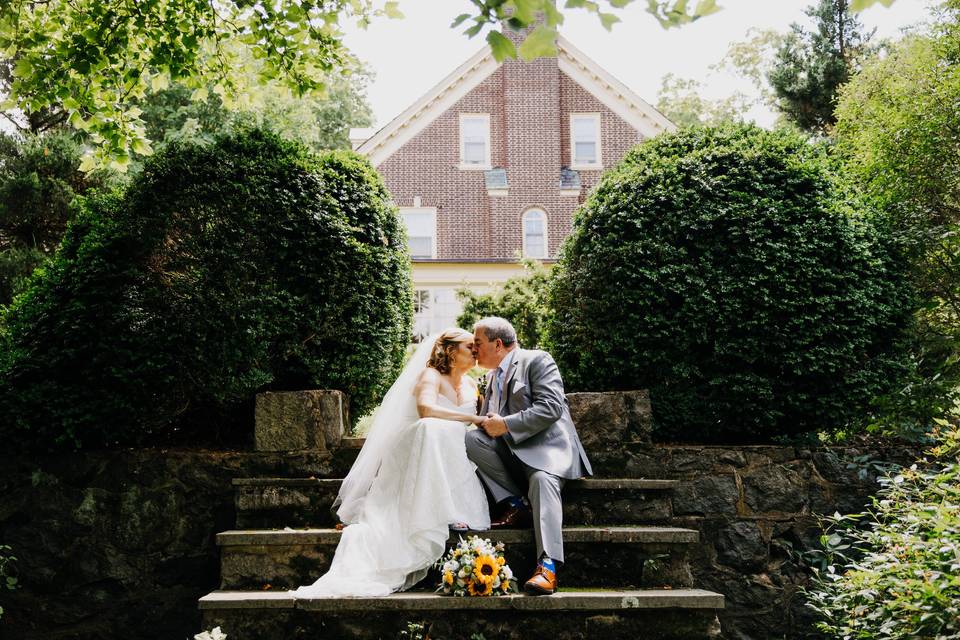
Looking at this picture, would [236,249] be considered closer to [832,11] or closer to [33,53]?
[33,53]

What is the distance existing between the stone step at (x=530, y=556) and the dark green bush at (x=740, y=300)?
48.9 inches

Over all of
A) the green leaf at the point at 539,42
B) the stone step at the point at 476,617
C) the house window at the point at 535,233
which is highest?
the house window at the point at 535,233

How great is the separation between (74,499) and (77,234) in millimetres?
1858

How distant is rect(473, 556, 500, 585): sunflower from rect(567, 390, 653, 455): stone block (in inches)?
57.2

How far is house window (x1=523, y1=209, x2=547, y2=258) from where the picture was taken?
20.7 meters

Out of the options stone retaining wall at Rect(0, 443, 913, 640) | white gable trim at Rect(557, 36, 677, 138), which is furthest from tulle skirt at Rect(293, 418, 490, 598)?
white gable trim at Rect(557, 36, 677, 138)

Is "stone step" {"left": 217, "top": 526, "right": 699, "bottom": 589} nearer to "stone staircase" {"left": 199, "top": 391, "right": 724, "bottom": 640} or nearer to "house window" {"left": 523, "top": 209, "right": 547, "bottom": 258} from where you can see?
"stone staircase" {"left": 199, "top": 391, "right": 724, "bottom": 640}

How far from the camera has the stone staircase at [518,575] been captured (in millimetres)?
4047

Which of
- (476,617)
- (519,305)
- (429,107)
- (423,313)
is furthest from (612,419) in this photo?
(429,107)

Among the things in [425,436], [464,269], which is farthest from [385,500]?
[464,269]

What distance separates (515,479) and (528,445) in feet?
0.84

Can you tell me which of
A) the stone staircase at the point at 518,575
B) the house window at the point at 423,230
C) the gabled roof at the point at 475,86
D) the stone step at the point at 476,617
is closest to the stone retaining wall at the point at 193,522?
the stone staircase at the point at 518,575

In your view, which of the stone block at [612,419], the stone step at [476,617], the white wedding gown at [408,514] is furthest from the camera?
the stone block at [612,419]

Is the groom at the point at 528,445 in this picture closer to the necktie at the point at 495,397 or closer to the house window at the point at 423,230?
the necktie at the point at 495,397
